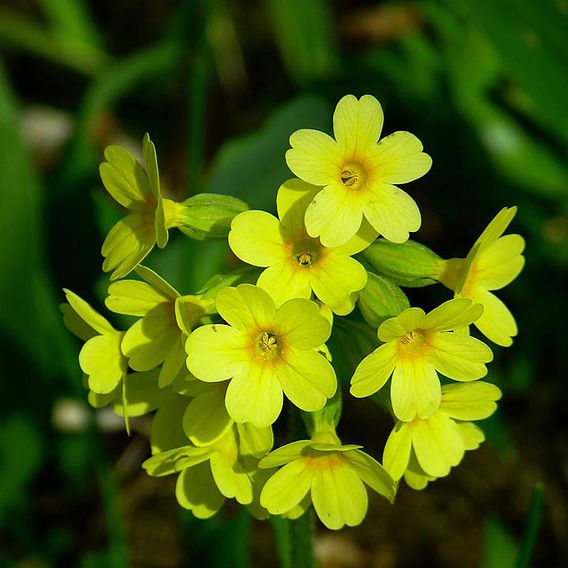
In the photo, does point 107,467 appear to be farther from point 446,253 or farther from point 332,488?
point 446,253

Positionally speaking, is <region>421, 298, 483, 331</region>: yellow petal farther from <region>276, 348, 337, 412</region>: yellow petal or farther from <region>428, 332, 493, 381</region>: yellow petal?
<region>276, 348, 337, 412</region>: yellow petal

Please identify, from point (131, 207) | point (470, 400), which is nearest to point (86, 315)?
point (131, 207)

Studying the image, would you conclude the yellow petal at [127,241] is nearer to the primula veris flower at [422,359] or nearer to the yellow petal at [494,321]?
the primula veris flower at [422,359]

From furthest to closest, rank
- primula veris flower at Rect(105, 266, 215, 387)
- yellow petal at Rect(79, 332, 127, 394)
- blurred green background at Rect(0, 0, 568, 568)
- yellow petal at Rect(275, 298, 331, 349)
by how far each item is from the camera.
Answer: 1. blurred green background at Rect(0, 0, 568, 568)
2. yellow petal at Rect(79, 332, 127, 394)
3. primula veris flower at Rect(105, 266, 215, 387)
4. yellow petal at Rect(275, 298, 331, 349)

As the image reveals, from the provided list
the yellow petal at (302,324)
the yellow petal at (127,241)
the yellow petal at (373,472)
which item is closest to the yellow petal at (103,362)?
the yellow petal at (127,241)

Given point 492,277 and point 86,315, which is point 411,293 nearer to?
point 492,277

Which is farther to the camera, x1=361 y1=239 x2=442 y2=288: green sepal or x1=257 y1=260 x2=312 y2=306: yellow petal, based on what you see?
x1=361 y1=239 x2=442 y2=288: green sepal

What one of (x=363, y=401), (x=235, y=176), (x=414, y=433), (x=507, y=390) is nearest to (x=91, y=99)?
(x=235, y=176)

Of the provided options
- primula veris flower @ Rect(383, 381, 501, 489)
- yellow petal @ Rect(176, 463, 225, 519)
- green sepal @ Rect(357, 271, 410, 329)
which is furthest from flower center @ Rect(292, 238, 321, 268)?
yellow petal @ Rect(176, 463, 225, 519)
